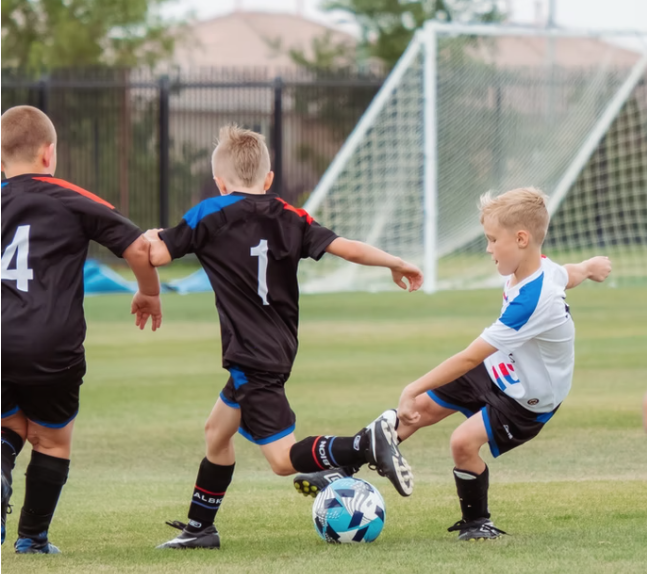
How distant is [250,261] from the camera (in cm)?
501

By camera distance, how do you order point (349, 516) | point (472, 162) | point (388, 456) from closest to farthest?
point (388, 456) < point (349, 516) < point (472, 162)

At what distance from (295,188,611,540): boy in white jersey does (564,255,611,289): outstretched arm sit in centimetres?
23

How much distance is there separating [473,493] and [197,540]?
1.19m

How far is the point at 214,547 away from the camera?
5.13 metres

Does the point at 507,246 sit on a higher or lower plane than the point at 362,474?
higher

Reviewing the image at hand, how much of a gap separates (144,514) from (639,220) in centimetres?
1722

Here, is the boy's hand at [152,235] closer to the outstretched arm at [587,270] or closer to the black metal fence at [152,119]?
the outstretched arm at [587,270]

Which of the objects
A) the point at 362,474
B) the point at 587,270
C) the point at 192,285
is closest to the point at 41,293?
the point at 587,270

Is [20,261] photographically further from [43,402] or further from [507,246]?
[507,246]

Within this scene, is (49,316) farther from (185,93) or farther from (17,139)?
(185,93)

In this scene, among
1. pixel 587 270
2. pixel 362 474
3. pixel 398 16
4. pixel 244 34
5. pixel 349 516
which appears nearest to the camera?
pixel 349 516

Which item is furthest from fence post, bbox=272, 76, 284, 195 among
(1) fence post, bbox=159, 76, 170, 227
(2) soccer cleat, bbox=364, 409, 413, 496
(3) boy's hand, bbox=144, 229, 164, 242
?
(2) soccer cleat, bbox=364, 409, 413, 496

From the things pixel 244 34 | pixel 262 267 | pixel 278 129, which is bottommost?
pixel 244 34

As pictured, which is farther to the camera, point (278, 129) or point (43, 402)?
point (278, 129)
